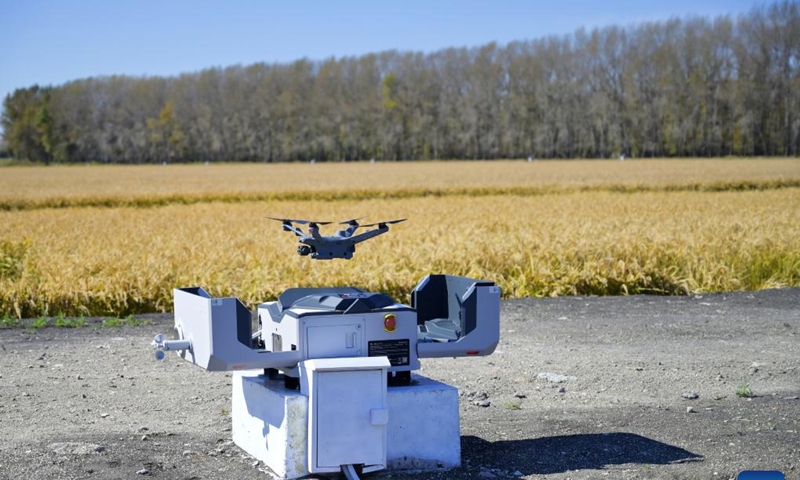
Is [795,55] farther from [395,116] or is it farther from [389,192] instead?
[389,192]

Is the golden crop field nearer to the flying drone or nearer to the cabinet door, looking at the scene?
the flying drone

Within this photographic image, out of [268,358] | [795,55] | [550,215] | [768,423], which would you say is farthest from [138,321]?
[795,55]

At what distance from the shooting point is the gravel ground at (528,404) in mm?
5504

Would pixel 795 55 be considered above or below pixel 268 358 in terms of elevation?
above

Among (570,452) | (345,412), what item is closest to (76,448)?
(345,412)

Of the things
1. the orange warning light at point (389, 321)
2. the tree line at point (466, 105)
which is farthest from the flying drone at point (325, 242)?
the tree line at point (466, 105)

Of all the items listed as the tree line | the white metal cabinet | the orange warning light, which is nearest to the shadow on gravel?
the white metal cabinet

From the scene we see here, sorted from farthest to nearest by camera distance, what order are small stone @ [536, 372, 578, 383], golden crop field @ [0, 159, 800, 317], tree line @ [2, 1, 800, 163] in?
tree line @ [2, 1, 800, 163] → golden crop field @ [0, 159, 800, 317] → small stone @ [536, 372, 578, 383]

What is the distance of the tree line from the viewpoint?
90375 millimetres

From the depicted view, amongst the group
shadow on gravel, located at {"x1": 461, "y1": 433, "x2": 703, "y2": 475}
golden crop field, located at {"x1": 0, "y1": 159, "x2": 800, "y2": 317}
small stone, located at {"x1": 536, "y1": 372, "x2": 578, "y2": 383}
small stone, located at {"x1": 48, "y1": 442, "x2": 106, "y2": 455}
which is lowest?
small stone, located at {"x1": 536, "y1": 372, "x2": 578, "y2": 383}

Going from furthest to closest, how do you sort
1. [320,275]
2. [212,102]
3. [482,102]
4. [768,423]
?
[212,102], [482,102], [320,275], [768,423]

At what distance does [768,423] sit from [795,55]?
91653mm

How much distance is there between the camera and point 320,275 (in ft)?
40.3

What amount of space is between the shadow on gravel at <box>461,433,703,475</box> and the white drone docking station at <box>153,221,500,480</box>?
332 millimetres
